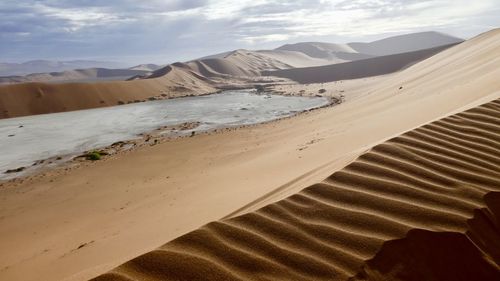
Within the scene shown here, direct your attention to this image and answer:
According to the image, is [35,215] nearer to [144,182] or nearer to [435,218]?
[144,182]

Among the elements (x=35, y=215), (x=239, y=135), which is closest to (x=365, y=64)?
(x=239, y=135)

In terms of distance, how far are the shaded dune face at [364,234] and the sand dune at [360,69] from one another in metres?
49.6

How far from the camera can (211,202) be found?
186 inches

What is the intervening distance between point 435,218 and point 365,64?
5744 centimetres

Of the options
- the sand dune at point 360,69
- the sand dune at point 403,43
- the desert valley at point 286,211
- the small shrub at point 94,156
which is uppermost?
the sand dune at point 403,43

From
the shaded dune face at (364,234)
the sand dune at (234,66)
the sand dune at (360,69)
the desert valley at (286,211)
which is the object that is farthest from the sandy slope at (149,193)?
the sand dune at (234,66)

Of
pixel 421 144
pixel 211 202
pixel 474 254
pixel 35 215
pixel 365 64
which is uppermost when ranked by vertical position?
pixel 365 64

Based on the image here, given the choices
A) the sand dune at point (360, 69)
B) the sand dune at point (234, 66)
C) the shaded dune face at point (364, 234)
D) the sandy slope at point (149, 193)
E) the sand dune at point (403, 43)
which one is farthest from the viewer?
the sand dune at point (403, 43)

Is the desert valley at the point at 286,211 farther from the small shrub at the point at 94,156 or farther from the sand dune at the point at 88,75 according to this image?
the sand dune at the point at 88,75

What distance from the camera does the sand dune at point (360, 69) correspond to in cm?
5216

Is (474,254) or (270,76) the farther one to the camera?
(270,76)

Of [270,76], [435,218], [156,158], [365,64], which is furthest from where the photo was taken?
[270,76]

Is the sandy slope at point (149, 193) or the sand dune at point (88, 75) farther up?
the sand dune at point (88, 75)

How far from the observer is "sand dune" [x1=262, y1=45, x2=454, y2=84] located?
52.2m
